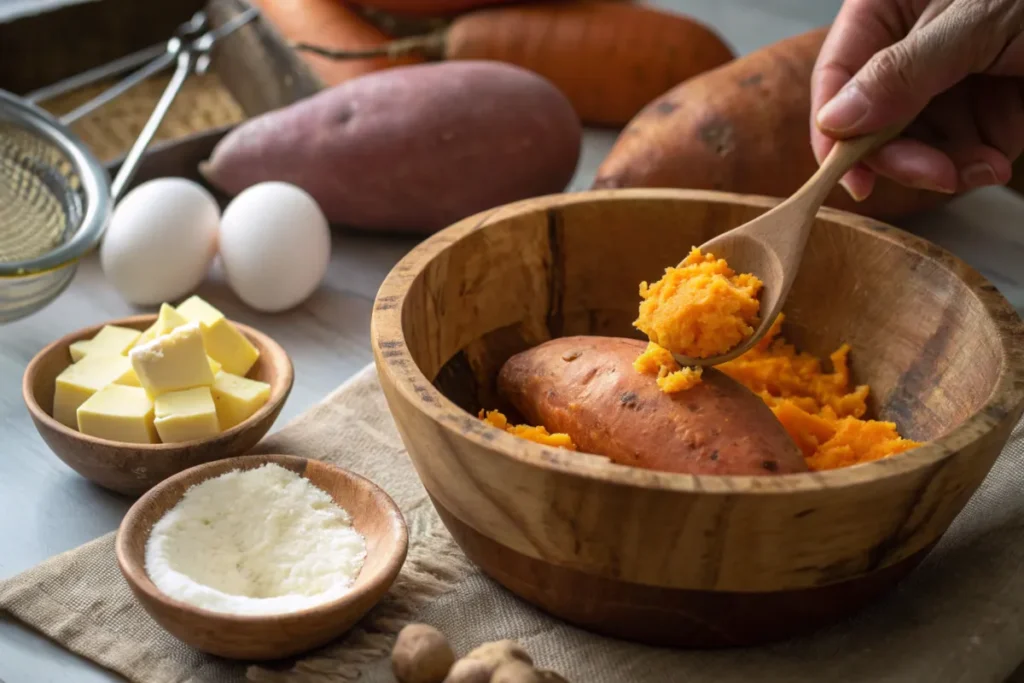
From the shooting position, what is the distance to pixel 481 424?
2.74ft

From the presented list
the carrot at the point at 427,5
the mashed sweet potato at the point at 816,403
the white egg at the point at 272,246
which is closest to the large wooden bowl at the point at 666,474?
the mashed sweet potato at the point at 816,403

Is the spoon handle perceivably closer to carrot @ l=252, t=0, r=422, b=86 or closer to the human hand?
the human hand

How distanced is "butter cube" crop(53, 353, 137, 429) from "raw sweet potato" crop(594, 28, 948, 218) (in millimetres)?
786

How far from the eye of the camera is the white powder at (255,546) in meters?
0.90

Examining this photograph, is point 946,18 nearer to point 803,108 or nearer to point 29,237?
point 803,108

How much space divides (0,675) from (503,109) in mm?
1083

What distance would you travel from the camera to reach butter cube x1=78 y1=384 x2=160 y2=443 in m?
1.11

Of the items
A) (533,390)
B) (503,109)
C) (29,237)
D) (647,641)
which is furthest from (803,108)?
(29,237)

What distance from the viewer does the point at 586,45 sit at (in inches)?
81.5

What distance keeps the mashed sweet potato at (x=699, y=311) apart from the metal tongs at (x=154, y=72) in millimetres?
880

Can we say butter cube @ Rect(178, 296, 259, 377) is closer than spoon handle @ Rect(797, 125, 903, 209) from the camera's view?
No

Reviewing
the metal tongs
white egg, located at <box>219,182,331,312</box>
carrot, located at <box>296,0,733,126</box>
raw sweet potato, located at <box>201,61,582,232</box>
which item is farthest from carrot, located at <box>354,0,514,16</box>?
white egg, located at <box>219,182,331,312</box>

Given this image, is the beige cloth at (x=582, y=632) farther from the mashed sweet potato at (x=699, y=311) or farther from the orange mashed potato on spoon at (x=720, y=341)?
the mashed sweet potato at (x=699, y=311)

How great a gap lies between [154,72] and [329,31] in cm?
34
